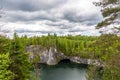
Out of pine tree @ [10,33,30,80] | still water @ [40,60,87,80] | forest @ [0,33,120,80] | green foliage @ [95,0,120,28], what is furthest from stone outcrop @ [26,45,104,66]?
green foliage @ [95,0,120,28]

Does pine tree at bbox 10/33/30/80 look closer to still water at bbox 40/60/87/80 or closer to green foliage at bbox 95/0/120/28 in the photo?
green foliage at bbox 95/0/120/28

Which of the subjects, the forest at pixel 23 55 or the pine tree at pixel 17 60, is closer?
the forest at pixel 23 55

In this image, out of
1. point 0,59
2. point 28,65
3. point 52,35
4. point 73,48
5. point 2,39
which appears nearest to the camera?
point 0,59

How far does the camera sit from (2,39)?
84.6ft

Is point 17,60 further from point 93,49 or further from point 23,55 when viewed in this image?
point 93,49

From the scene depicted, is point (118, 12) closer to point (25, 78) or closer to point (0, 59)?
point (0, 59)

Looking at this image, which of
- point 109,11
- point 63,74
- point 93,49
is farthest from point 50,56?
point 109,11

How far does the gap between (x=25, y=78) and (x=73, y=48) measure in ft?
382

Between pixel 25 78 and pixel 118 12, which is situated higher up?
pixel 118 12

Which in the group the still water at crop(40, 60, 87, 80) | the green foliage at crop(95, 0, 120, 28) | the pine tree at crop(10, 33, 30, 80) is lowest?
the still water at crop(40, 60, 87, 80)

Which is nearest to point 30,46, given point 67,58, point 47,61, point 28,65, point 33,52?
point 33,52

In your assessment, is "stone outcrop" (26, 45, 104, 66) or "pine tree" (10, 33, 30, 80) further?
Answer: "stone outcrop" (26, 45, 104, 66)

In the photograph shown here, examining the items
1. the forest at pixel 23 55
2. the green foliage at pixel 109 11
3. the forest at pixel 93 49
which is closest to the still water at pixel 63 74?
the forest at pixel 93 49

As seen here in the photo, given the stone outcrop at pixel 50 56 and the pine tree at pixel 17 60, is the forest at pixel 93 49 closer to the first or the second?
the pine tree at pixel 17 60
